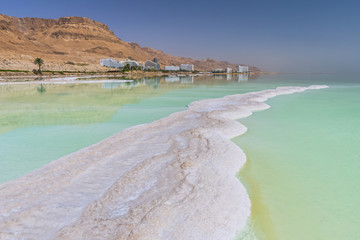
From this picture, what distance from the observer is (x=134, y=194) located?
5.58m

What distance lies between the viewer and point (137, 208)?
498 cm

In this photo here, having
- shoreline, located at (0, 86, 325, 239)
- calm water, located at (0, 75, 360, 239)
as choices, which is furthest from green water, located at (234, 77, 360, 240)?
shoreline, located at (0, 86, 325, 239)

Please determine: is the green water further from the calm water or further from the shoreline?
the shoreline

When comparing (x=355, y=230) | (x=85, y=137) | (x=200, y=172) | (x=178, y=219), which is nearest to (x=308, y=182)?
(x=355, y=230)

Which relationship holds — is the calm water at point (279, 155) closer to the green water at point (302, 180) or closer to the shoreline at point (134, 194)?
the green water at point (302, 180)

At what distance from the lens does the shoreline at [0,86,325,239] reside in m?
4.45

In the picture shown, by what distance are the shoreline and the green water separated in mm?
532

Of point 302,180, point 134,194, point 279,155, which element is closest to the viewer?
point 134,194

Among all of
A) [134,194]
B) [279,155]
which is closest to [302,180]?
[279,155]

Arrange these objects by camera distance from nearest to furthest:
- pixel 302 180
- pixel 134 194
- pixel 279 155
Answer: pixel 134 194 < pixel 302 180 < pixel 279 155

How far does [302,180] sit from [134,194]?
480cm

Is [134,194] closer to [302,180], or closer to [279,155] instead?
[302,180]

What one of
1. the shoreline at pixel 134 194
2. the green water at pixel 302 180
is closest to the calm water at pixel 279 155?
the green water at pixel 302 180

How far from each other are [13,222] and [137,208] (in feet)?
7.91
